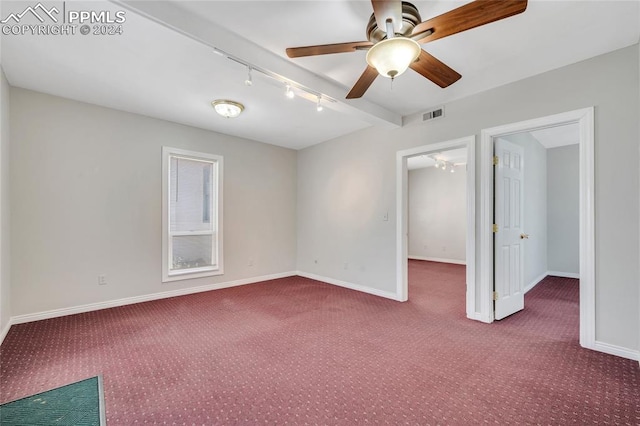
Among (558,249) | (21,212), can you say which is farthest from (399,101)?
(558,249)

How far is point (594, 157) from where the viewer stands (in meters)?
2.64

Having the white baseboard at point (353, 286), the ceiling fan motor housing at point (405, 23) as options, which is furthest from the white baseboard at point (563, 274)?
the ceiling fan motor housing at point (405, 23)

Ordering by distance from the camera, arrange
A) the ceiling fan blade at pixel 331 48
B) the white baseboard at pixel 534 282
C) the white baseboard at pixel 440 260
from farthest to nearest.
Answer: the white baseboard at pixel 440 260 < the white baseboard at pixel 534 282 < the ceiling fan blade at pixel 331 48

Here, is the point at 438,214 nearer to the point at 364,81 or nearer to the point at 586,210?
the point at 586,210

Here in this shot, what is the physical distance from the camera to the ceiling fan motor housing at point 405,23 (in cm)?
185

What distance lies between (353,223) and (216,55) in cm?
329

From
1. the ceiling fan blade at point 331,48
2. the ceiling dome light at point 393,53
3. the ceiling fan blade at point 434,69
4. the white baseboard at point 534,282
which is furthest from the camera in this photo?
the white baseboard at point 534,282

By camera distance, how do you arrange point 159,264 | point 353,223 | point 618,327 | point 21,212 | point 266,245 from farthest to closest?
point 266,245 < point 353,223 < point 159,264 < point 21,212 < point 618,327

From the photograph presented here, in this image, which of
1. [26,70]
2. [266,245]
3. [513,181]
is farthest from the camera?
[266,245]

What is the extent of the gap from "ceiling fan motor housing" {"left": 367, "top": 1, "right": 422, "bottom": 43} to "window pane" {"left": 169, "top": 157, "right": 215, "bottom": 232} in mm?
3782

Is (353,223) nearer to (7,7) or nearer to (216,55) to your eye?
(216,55)

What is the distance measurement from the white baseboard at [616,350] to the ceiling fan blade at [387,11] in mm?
3266

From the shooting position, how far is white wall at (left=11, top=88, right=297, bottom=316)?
10.9 ft

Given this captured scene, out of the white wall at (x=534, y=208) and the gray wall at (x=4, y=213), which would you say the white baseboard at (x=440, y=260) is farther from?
the gray wall at (x=4, y=213)
